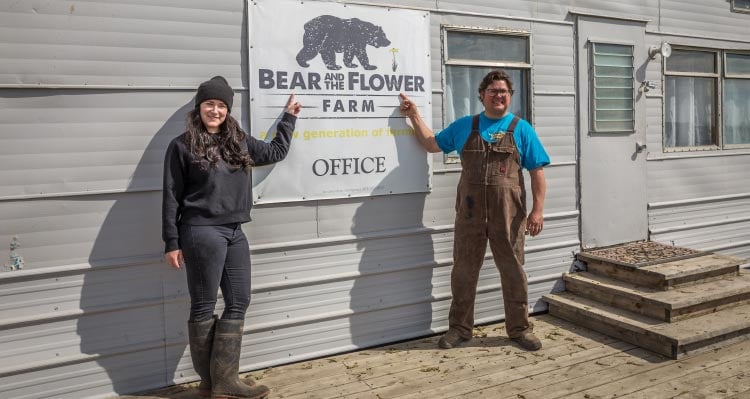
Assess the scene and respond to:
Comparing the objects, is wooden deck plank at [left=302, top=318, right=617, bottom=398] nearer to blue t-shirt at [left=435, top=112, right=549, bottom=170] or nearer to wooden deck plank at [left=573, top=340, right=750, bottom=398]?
wooden deck plank at [left=573, top=340, right=750, bottom=398]

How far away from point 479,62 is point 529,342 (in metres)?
2.31

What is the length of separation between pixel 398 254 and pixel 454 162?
35.8 inches

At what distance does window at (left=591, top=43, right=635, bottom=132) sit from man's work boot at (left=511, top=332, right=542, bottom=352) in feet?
7.11

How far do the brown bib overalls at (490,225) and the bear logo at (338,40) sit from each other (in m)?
0.99

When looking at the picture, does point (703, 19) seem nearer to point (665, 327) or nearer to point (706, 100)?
point (706, 100)

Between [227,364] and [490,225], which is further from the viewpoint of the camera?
[490,225]

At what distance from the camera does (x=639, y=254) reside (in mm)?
5469

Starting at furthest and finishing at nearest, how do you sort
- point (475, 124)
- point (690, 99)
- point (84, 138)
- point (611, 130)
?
point (690, 99) → point (611, 130) → point (475, 124) → point (84, 138)

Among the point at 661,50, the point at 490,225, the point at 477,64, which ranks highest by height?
the point at 661,50

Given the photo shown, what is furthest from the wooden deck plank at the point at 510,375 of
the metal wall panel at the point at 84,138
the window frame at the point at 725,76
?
the window frame at the point at 725,76

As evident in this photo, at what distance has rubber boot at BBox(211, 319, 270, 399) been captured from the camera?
357cm

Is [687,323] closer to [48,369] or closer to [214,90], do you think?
[214,90]

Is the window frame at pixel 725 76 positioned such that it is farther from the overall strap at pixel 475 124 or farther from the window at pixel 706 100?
the overall strap at pixel 475 124

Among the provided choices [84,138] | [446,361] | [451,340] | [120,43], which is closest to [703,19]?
[451,340]
